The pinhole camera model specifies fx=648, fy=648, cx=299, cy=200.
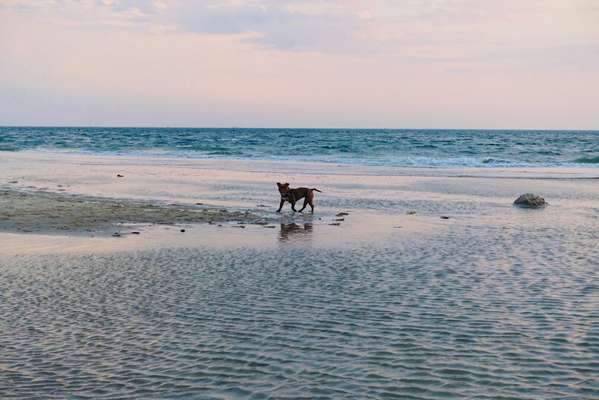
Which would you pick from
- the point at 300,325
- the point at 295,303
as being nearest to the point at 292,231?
the point at 295,303

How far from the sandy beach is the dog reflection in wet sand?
76 millimetres

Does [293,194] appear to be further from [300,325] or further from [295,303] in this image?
[300,325]

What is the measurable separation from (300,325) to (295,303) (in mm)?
1018

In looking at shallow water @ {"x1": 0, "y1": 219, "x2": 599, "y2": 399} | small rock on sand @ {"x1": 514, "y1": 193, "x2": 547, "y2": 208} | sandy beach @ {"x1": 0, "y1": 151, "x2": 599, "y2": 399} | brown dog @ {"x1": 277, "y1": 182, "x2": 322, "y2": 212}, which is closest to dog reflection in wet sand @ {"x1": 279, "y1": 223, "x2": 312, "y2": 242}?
sandy beach @ {"x1": 0, "y1": 151, "x2": 599, "y2": 399}

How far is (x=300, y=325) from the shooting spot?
761cm

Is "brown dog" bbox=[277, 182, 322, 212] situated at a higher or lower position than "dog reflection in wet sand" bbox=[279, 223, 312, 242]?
higher

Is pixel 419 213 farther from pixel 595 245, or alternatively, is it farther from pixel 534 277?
pixel 534 277

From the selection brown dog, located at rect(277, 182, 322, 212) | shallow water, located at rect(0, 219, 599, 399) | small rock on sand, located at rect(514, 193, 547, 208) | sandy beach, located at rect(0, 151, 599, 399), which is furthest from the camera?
small rock on sand, located at rect(514, 193, 547, 208)

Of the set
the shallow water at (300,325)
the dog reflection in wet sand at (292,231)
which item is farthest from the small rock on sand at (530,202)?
the shallow water at (300,325)

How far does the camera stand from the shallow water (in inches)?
231

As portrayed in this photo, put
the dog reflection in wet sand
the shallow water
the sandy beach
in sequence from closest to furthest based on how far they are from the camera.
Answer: the shallow water
the sandy beach
the dog reflection in wet sand

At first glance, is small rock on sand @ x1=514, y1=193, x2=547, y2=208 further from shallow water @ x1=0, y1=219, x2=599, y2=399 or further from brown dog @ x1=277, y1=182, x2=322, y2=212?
shallow water @ x1=0, y1=219, x2=599, y2=399

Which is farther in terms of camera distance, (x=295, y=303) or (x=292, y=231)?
(x=292, y=231)

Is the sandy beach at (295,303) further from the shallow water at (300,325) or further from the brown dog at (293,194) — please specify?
the brown dog at (293,194)
